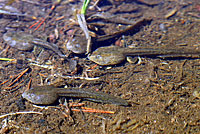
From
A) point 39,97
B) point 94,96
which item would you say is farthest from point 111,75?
point 39,97

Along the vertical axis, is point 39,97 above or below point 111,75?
below

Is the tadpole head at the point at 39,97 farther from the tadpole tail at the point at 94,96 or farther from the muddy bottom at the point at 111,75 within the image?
the tadpole tail at the point at 94,96

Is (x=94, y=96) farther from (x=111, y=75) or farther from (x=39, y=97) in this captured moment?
(x=39, y=97)

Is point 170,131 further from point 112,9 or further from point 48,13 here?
point 48,13

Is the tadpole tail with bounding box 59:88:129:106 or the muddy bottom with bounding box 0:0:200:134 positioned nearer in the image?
the muddy bottom with bounding box 0:0:200:134

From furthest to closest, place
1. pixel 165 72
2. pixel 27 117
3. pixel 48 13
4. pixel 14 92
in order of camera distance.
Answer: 1. pixel 48 13
2. pixel 165 72
3. pixel 14 92
4. pixel 27 117

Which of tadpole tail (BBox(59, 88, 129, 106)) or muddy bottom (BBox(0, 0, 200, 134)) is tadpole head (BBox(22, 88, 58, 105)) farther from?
tadpole tail (BBox(59, 88, 129, 106))

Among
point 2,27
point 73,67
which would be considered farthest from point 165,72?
point 2,27

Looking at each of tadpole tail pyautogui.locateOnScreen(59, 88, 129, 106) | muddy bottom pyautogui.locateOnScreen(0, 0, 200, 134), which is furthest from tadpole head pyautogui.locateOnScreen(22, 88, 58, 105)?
tadpole tail pyautogui.locateOnScreen(59, 88, 129, 106)
